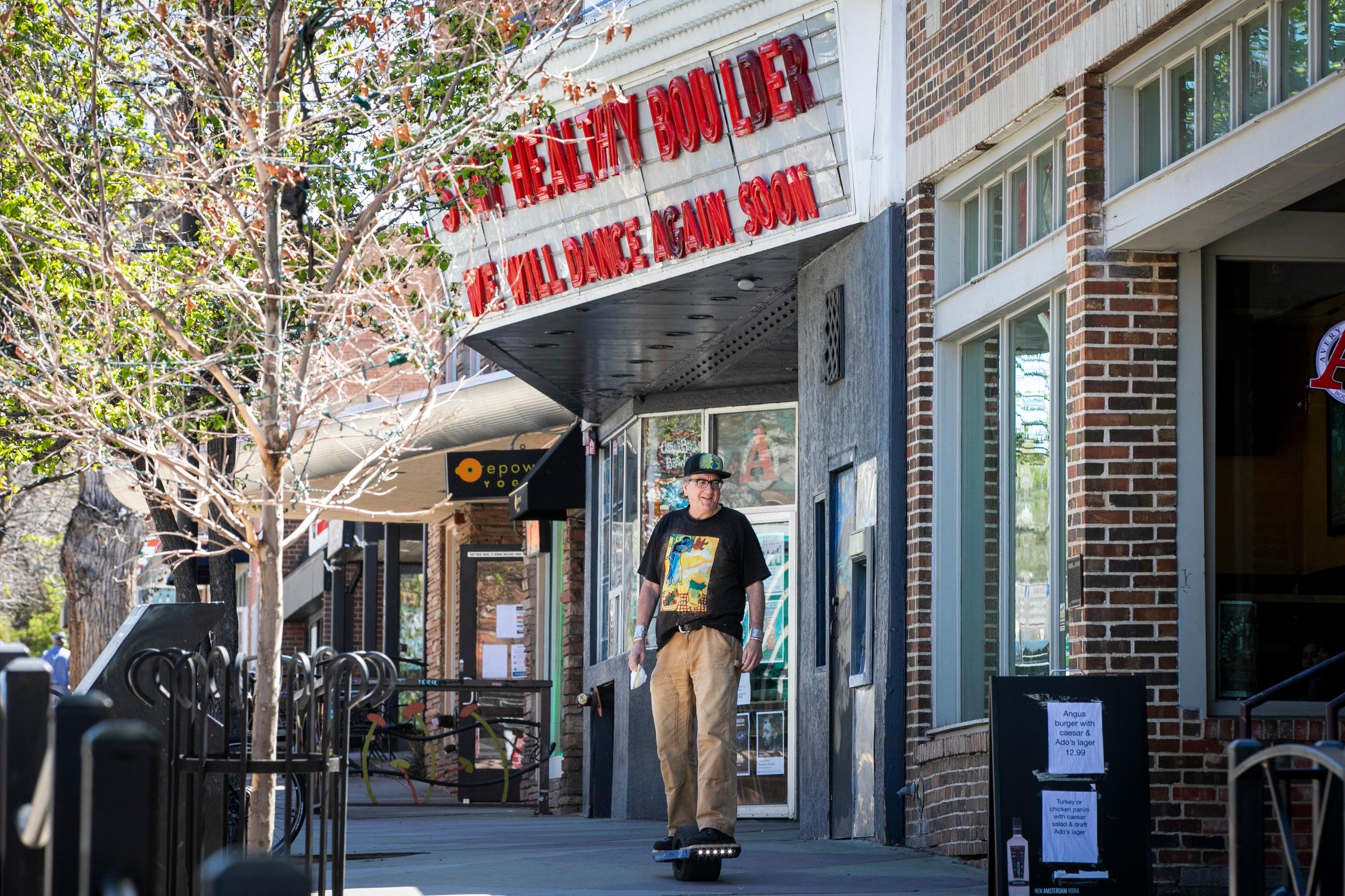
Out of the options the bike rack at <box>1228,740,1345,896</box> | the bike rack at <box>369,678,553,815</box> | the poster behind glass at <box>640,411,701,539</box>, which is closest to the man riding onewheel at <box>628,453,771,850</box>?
the bike rack at <box>1228,740,1345,896</box>

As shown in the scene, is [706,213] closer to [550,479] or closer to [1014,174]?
[1014,174]

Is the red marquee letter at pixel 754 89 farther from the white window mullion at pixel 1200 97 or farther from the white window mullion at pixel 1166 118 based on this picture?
the white window mullion at pixel 1200 97

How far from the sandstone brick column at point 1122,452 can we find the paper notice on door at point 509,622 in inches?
553

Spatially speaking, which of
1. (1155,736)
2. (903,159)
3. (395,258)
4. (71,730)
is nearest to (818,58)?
(903,159)

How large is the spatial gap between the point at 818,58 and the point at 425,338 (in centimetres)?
382

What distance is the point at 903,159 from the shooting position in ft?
35.0

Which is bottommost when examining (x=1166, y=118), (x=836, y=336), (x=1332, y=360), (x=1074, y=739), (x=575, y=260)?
(x=1074, y=739)

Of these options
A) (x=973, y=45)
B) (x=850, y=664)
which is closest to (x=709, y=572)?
(x=850, y=664)

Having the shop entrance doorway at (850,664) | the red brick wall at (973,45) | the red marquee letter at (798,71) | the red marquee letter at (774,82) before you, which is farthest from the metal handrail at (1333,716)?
the red marquee letter at (774,82)

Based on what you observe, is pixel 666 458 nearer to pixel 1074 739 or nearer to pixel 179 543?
pixel 179 543

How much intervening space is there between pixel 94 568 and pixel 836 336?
1102 centimetres

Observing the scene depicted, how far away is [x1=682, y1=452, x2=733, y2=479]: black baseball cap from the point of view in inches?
347

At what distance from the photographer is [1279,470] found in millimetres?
8586

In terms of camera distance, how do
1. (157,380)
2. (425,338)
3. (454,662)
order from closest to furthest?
(157,380)
(425,338)
(454,662)
